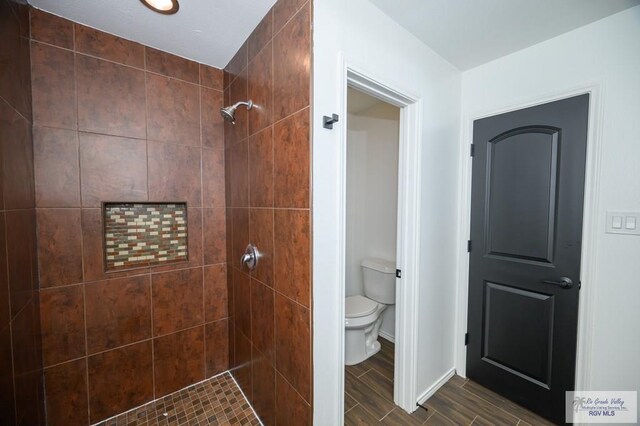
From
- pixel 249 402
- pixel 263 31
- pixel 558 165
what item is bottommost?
pixel 249 402

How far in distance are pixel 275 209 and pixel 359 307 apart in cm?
139

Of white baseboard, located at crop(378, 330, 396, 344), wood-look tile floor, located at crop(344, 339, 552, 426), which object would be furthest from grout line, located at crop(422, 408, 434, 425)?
white baseboard, located at crop(378, 330, 396, 344)

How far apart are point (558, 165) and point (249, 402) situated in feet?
8.06

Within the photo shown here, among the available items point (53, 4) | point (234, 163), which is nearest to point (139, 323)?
point (234, 163)

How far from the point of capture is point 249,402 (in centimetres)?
160

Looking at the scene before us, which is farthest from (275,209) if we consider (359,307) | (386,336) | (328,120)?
(386,336)

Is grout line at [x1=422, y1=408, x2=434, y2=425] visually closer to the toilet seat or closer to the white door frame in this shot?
the white door frame

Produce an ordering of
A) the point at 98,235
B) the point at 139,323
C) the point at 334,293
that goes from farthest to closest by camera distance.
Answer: the point at 139,323, the point at 98,235, the point at 334,293

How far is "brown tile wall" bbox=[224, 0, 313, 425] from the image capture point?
1.07 metres

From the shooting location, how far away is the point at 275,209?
4.07ft

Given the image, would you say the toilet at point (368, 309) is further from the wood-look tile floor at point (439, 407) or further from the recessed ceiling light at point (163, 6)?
the recessed ceiling light at point (163, 6)

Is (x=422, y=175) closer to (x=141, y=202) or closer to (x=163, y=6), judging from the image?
(x=163, y=6)

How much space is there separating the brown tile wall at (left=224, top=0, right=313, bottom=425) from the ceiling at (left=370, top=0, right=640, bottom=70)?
23.4 inches

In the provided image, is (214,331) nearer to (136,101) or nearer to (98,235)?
(98,235)
